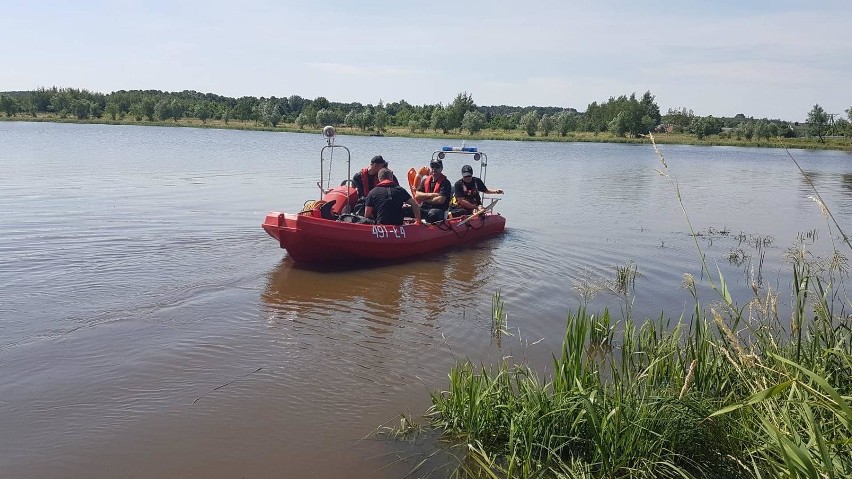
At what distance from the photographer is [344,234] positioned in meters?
9.43

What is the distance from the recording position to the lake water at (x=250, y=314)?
4.50 meters

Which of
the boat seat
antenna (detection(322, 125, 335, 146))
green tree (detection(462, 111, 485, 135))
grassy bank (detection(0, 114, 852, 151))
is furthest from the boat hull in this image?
green tree (detection(462, 111, 485, 135))

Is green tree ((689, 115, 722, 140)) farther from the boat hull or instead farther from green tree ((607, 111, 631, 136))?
the boat hull

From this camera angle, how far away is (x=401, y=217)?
→ 10250mm

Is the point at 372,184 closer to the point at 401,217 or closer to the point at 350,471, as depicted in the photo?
the point at 401,217

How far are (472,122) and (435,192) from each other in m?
52.3

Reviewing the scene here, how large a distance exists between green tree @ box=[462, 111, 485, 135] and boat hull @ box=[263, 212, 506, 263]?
53173mm

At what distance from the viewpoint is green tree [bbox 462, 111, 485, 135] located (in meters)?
63.2

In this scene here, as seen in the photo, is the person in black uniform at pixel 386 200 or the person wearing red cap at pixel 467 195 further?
the person wearing red cap at pixel 467 195

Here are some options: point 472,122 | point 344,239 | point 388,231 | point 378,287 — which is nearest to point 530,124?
point 472,122

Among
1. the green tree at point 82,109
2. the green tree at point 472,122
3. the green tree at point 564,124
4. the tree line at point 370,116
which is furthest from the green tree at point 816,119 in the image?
the green tree at point 82,109

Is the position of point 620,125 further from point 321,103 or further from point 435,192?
point 435,192

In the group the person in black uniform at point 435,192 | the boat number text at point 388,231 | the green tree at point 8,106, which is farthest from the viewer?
the green tree at point 8,106

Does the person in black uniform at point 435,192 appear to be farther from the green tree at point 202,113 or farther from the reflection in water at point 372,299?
the green tree at point 202,113
